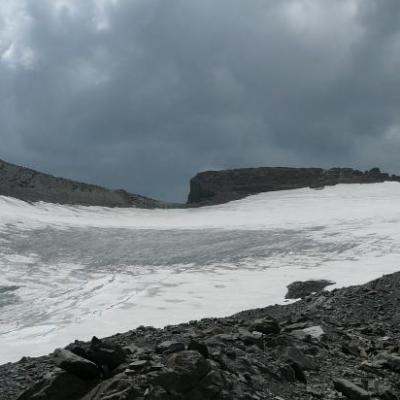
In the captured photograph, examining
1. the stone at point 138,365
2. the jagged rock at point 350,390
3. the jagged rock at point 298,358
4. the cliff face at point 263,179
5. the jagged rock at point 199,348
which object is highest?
the cliff face at point 263,179

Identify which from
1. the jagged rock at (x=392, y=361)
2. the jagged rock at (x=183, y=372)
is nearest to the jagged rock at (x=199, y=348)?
the jagged rock at (x=183, y=372)

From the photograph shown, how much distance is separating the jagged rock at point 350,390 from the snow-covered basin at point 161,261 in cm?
687

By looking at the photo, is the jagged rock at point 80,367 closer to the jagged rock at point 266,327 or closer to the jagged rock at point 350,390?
the jagged rock at point 350,390

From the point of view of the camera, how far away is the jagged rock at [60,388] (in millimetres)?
6742

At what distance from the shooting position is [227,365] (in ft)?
24.2

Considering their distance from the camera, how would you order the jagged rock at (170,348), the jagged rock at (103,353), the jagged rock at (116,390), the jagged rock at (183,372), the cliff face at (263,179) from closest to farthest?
the jagged rock at (116,390) → the jagged rock at (183,372) → the jagged rock at (103,353) → the jagged rock at (170,348) → the cliff face at (263,179)

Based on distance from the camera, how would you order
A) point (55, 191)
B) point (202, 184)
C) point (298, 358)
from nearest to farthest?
1. point (298, 358)
2. point (55, 191)
3. point (202, 184)

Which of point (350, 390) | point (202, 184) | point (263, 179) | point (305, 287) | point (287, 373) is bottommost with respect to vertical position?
point (350, 390)

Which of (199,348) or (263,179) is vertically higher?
(263,179)

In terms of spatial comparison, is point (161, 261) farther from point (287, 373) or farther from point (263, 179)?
point (263, 179)

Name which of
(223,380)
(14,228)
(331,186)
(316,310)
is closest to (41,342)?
(316,310)

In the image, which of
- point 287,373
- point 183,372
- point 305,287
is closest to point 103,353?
point 183,372

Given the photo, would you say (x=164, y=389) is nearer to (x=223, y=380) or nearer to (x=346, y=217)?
(x=223, y=380)

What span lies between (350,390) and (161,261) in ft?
52.1
